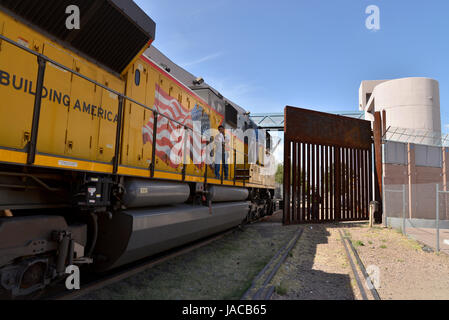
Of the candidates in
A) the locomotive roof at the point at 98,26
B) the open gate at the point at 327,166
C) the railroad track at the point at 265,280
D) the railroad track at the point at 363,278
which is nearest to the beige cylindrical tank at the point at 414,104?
the open gate at the point at 327,166

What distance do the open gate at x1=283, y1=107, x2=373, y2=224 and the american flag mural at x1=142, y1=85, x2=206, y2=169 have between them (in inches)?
244

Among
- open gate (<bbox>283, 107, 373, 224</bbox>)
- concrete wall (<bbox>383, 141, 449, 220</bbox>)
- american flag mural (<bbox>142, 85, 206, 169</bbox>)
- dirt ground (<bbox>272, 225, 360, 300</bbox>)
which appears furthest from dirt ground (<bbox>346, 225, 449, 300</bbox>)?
concrete wall (<bbox>383, 141, 449, 220</bbox>)

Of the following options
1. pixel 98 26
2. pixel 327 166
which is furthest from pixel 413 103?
pixel 98 26

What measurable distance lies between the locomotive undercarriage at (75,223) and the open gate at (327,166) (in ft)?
23.6

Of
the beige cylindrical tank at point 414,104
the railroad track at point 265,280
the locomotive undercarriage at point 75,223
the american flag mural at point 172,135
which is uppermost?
the beige cylindrical tank at point 414,104

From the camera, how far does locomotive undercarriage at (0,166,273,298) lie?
2.88 metres

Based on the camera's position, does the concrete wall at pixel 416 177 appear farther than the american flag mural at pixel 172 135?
Yes

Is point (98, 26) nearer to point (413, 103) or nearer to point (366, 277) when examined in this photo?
point (366, 277)

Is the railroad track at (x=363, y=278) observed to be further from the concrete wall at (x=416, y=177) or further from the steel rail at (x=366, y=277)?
the concrete wall at (x=416, y=177)

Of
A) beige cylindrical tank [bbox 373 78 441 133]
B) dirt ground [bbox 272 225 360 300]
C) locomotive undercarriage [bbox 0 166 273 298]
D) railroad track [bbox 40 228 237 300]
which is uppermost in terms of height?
beige cylindrical tank [bbox 373 78 441 133]

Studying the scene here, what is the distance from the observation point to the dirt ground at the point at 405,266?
4570 millimetres

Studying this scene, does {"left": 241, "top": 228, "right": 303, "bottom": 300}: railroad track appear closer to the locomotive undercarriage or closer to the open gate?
the locomotive undercarriage
